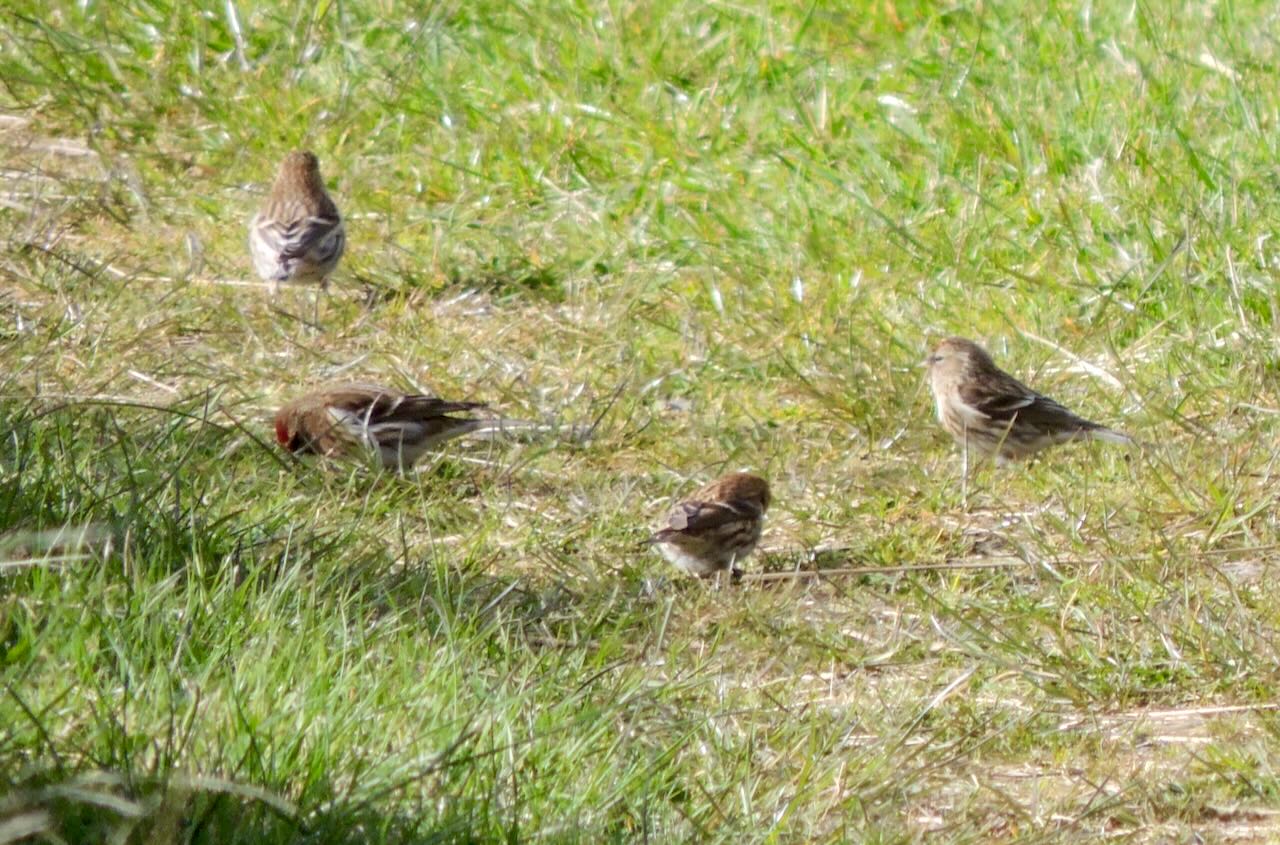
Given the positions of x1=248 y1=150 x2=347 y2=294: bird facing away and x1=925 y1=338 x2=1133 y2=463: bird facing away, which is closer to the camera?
x1=925 y1=338 x2=1133 y2=463: bird facing away

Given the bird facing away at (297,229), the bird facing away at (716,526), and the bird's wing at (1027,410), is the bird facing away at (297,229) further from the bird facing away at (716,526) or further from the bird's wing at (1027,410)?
the bird's wing at (1027,410)

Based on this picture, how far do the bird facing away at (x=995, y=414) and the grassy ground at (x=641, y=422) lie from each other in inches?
4.8

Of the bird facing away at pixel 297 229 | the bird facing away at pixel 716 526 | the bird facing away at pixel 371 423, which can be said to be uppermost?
the bird facing away at pixel 716 526

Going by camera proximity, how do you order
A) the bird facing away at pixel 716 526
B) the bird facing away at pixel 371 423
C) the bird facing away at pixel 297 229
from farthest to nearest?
the bird facing away at pixel 297 229 → the bird facing away at pixel 371 423 → the bird facing away at pixel 716 526

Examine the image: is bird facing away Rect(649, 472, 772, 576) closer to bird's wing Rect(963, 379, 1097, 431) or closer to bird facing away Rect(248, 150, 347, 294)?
bird's wing Rect(963, 379, 1097, 431)

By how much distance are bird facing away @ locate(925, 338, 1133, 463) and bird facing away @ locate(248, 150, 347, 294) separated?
8.99 ft

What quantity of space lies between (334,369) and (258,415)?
2.48 ft

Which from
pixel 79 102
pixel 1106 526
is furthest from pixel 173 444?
pixel 79 102

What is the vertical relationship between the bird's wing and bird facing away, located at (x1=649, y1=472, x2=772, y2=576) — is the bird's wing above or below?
below

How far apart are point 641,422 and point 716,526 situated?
5.29 ft

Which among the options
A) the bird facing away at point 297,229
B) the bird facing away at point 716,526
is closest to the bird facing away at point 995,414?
the bird facing away at point 716,526

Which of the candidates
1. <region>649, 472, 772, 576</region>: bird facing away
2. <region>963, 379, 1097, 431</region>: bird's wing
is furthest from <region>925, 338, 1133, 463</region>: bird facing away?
<region>649, 472, 772, 576</region>: bird facing away

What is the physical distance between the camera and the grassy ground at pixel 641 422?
4160mm

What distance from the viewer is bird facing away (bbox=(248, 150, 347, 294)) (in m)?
8.41
